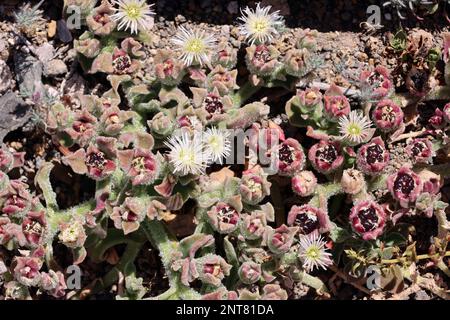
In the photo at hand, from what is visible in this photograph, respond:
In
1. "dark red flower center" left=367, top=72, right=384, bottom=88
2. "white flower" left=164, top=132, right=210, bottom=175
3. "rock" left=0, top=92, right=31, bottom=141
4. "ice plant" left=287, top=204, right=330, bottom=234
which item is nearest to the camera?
"white flower" left=164, top=132, right=210, bottom=175

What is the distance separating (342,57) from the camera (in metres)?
3.67

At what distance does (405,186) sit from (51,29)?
198 cm

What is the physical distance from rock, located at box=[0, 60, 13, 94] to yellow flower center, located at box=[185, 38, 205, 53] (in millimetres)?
988

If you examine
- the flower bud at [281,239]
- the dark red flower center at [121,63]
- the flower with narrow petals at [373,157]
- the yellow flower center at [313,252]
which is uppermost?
the dark red flower center at [121,63]

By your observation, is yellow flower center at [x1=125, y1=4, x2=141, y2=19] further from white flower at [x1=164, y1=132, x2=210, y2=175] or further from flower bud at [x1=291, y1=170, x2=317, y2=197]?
flower bud at [x1=291, y1=170, x2=317, y2=197]

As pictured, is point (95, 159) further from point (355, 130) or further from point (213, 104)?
point (355, 130)

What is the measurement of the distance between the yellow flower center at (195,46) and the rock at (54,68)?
29.5 inches

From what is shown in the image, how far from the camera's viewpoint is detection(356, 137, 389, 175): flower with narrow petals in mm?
3139

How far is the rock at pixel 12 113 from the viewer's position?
3.48 metres

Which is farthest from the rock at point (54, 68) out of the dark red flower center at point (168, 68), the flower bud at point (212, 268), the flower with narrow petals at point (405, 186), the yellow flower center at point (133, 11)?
the flower with narrow petals at point (405, 186)

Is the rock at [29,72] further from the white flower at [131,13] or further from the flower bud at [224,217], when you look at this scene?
the flower bud at [224,217]

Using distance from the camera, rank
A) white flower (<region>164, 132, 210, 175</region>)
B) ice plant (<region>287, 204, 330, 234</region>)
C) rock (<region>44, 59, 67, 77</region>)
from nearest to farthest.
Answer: white flower (<region>164, 132, 210, 175</region>)
ice plant (<region>287, 204, 330, 234</region>)
rock (<region>44, 59, 67, 77</region>)

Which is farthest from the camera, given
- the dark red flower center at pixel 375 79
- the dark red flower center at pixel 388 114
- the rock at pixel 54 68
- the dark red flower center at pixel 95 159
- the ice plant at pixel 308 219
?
the rock at pixel 54 68

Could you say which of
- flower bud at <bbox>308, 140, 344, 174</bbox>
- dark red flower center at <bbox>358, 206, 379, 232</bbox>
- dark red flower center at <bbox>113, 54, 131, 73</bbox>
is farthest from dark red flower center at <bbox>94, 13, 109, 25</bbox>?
dark red flower center at <bbox>358, 206, 379, 232</bbox>
